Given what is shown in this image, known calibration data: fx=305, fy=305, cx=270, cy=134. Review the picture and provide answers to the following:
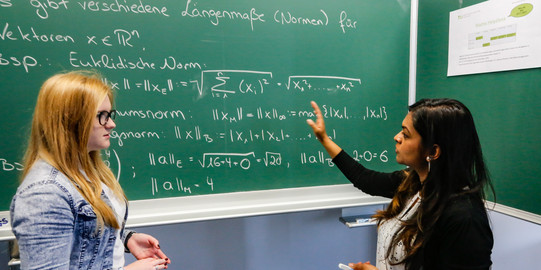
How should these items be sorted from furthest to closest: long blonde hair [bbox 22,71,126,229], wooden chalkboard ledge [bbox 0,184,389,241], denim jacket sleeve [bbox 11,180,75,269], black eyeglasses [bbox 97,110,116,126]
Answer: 1. wooden chalkboard ledge [bbox 0,184,389,241]
2. black eyeglasses [bbox 97,110,116,126]
3. long blonde hair [bbox 22,71,126,229]
4. denim jacket sleeve [bbox 11,180,75,269]

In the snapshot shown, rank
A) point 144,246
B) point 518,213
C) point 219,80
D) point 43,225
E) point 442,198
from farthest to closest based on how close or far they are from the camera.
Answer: point 219,80 < point 518,213 < point 144,246 < point 442,198 < point 43,225

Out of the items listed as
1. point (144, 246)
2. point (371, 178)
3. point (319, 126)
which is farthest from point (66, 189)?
point (371, 178)

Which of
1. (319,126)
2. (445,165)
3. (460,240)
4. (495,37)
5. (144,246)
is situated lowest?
(144,246)

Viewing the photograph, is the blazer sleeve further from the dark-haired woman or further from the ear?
the ear

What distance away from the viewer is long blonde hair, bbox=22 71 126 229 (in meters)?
0.86

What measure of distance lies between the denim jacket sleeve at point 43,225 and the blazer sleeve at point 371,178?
116cm

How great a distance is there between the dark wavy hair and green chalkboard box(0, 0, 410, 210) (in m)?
0.73

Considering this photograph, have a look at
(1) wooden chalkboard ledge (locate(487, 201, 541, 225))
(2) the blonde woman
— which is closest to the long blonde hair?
(2) the blonde woman

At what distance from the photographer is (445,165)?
1.05 meters

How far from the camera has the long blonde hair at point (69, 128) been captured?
86 cm

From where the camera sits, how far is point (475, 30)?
1.56 metres

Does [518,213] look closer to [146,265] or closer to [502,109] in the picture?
[502,109]

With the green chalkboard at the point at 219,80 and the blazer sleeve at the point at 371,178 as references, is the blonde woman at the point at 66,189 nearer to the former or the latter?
the green chalkboard at the point at 219,80

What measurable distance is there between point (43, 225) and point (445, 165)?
3.96ft
